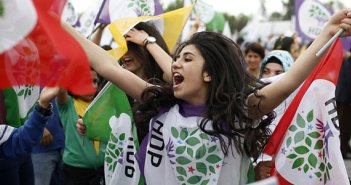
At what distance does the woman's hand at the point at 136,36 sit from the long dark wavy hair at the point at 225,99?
48cm

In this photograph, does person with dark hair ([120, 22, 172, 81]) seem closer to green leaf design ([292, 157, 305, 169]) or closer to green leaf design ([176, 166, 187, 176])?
green leaf design ([176, 166, 187, 176])

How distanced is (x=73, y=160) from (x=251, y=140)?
180 cm

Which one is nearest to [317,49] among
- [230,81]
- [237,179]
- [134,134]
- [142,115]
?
[230,81]

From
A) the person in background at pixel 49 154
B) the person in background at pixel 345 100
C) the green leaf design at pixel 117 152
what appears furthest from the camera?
the person in background at pixel 345 100

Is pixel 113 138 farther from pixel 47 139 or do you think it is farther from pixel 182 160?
pixel 47 139

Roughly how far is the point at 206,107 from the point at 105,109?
0.75m

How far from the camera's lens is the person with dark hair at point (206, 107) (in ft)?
9.45

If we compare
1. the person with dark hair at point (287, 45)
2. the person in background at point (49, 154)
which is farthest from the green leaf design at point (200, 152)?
the person with dark hair at point (287, 45)

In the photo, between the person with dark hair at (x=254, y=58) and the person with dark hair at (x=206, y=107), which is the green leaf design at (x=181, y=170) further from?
the person with dark hair at (x=254, y=58)

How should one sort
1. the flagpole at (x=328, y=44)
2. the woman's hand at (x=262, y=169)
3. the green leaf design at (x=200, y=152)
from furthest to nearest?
the woman's hand at (x=262, y=169), the green leaf design at (x=200, y=152), the flagpole at (x=328, y=44)

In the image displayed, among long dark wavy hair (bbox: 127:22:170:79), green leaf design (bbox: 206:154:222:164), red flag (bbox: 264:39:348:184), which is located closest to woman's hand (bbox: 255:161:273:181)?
red flag (bbox: 264:39:348:184)

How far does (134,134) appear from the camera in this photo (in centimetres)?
345

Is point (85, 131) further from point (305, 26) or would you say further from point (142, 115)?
point (305, 26)

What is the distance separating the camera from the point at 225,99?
118 inches
